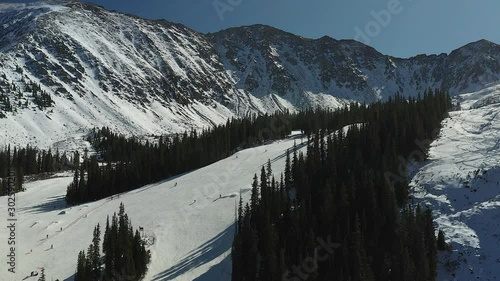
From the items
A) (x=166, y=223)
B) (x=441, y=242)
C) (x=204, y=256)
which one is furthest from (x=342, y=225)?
(x=166, y=223)

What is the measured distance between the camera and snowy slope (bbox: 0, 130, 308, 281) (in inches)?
2715

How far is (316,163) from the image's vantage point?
94125 millimetres

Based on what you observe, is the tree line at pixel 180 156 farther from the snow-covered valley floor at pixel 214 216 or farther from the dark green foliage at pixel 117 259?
the dark green foliage at pixel 117 259

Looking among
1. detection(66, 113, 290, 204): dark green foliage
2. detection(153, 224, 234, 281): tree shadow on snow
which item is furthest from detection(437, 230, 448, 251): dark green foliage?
detection(66, 113, 290, 204): dark green foliage

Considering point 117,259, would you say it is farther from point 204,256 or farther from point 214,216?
point 214,216

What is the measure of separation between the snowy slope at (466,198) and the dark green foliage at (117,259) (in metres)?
44.1

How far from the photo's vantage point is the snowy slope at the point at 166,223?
2715 inches

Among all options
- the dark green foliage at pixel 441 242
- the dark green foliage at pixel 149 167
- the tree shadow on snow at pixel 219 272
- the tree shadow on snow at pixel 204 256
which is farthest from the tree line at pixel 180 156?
the tree shadow on snow at pixel 219 272

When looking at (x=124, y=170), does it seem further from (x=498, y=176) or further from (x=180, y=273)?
(x=498, y=176)

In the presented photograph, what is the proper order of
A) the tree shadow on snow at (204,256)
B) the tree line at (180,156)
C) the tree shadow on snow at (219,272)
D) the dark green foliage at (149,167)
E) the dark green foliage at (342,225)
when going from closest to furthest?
the dark green foliage at (342,225) → the tree shadow on snow at (219,272) → the tree shadow on snow at (204,256) → the tree line at (180,156) → the dark green foliage at (149,167)

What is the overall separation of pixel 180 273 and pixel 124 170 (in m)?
80.9

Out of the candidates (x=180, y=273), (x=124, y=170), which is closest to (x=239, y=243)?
(x=180, y=273)

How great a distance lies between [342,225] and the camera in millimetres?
68625

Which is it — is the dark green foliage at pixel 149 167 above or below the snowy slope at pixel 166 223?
above
